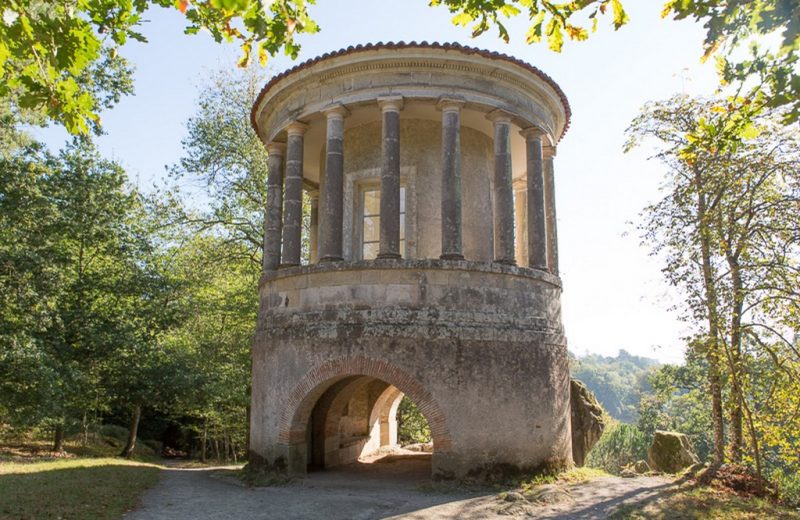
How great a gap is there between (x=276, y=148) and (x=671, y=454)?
38.8 feet

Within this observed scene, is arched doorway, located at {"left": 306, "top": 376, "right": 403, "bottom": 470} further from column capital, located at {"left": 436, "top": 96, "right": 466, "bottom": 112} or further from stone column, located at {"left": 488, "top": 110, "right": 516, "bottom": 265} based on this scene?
column capital, located at {"left": 436, "top": 96, "right": 466, "bottom": 112}

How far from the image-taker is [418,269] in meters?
11.6

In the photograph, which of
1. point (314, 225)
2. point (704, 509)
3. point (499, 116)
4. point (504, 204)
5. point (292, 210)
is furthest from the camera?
point (314, 225)

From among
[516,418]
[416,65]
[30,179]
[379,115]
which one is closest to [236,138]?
[30,179]

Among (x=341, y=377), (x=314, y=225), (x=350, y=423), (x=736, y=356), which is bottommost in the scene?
(x=350, y=423)

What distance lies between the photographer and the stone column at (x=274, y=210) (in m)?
14.0

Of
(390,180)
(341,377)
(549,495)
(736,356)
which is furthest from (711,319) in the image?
(341,377)

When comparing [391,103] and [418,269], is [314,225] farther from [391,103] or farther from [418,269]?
[418,269]

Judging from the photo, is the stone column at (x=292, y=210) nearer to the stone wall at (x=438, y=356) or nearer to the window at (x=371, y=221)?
the stone wall at (x=438, y=356)

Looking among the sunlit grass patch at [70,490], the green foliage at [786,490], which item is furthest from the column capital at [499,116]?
the sunlit grass patch at [70,490]

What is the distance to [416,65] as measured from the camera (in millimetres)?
12414

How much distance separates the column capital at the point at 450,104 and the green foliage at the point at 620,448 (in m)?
31.4

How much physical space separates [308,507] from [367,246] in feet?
20.1

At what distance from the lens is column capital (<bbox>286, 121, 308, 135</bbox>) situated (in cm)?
1342
